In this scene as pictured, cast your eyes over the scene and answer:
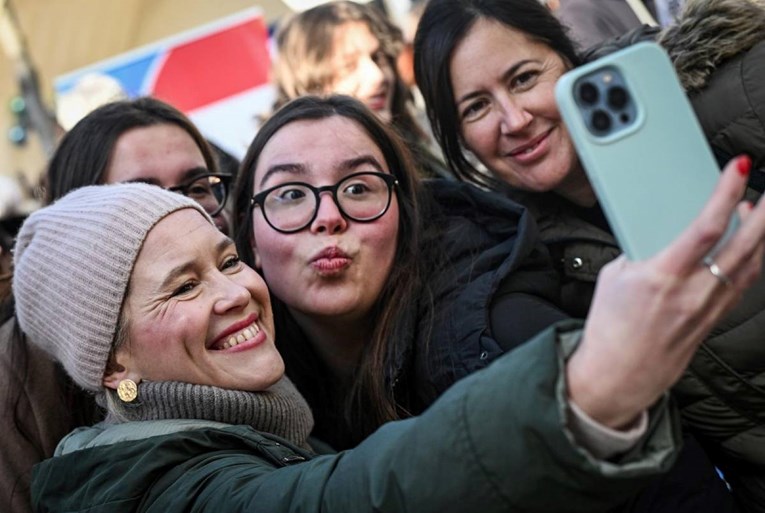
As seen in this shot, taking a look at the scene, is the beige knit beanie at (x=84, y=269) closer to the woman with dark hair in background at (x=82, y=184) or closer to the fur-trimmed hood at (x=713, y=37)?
the woman with dark hair in background at (x=82, y=184)

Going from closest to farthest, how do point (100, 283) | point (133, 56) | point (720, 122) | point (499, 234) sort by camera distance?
point (100, 283)
point (720, 122)
point (499, 234)
point (133, 56)

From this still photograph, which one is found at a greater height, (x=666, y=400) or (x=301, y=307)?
(x=666, y=400)

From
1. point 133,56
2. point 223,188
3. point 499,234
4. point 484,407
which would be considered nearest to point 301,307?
point 499,234

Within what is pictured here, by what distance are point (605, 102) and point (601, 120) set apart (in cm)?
2

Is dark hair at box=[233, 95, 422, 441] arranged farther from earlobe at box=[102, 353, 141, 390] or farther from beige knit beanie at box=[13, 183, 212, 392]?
earlobe at box=[102, 353, 141, 390]

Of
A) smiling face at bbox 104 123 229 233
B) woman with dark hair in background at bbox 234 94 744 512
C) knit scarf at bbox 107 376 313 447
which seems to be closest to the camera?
knit scarf at bbox 107 376 313 447

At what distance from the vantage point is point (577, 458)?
42.2 inches

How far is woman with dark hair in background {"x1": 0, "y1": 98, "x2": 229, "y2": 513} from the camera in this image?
2.27 m

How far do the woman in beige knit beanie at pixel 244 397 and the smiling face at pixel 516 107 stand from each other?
80 centimetres

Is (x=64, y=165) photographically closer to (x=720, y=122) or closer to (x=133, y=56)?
(x=720, y=122)

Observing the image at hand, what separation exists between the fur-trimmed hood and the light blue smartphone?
1083mm

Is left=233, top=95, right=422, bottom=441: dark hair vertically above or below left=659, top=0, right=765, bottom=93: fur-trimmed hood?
below

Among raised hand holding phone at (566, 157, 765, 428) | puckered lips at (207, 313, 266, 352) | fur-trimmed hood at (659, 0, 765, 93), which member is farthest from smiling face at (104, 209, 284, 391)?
fur-trimmed hood at (659, 0, 765, 93)

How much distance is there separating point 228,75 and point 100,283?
370 centimetres
